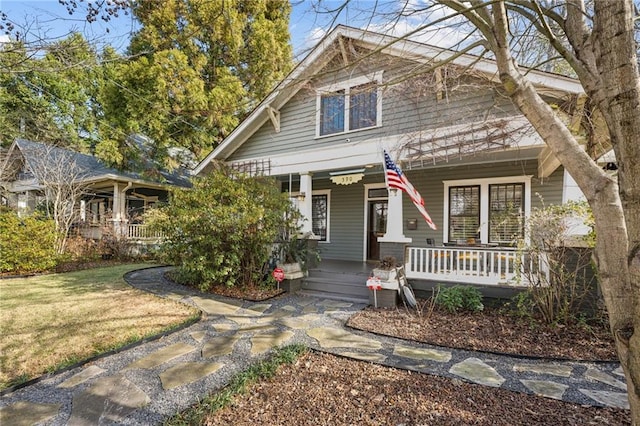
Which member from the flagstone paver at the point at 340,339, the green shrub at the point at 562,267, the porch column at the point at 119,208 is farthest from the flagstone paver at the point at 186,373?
the porch column at the point at 119,208

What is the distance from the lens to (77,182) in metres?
11.5

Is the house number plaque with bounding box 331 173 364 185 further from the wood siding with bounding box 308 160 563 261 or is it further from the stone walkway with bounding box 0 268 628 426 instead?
the stone walkway with bounding box 0 268 628 426

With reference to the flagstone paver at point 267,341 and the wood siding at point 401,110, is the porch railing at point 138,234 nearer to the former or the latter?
the wood siding at point 401,110

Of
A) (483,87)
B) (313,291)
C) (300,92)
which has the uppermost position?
(300,92)

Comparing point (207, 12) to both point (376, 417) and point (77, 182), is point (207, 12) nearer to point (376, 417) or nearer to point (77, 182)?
point (77, 182)

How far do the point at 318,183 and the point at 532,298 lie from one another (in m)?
7.23

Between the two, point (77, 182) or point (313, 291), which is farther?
point (77, 182)

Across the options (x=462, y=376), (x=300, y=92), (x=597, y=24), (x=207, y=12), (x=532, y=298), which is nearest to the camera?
(x=597, y=24)

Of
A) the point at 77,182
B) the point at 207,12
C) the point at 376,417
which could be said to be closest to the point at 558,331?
the point at 376,417

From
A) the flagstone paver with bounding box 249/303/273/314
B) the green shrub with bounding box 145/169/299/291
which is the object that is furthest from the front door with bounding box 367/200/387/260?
the flagstone paver with bounding box 249/303/273/314

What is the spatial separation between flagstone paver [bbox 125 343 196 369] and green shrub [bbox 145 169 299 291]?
256 cm

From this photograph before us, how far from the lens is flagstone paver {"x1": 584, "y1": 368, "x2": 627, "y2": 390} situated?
3.02 metres

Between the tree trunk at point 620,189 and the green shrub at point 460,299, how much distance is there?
406cm

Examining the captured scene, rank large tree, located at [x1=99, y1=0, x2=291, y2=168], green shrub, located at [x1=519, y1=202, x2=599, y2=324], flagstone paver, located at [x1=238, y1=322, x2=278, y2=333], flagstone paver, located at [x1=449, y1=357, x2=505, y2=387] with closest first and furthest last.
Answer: flagstone paver, located at [x1=449, y1=357, x2=505, y2=387] < flagstone paver, located at [x1=238, y1=322, x2=278, y2=333] < green shrub, located at [x1=519, y1=202, x2=599, y2=324] < large tree, located at [x1=99, y1=0, x2=291, y2=168]
